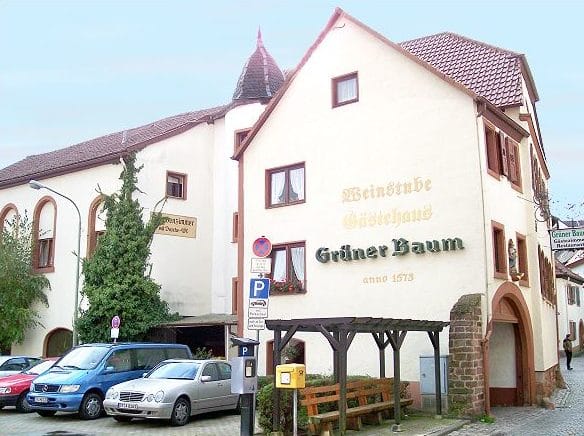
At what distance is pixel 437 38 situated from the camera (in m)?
26.3

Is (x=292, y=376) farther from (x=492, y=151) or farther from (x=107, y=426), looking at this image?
(x=492, y=151)

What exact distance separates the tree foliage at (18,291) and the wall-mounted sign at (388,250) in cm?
1659

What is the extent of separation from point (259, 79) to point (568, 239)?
1599 centimetres

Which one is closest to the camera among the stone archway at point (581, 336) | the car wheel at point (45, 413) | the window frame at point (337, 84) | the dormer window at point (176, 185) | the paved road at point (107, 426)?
the paved road at point (107, 426)

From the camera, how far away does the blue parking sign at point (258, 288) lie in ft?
42.3

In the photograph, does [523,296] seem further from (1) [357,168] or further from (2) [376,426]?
(2) [376,426]

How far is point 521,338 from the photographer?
69.8 ft

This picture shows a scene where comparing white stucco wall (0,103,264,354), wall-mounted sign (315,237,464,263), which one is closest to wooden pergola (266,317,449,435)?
wall-mounted sign (315,237,464,263)

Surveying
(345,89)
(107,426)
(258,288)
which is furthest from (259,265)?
(345,89)

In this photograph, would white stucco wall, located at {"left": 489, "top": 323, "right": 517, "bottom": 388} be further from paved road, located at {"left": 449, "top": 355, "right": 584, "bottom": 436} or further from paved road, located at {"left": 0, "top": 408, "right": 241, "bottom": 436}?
paved road, located at {"left": 0, "top": 408, "right": 241, "bottom": 436}

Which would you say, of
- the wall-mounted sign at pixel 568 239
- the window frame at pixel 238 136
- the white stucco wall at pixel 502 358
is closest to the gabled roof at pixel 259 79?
the window frame at pixel 238 136

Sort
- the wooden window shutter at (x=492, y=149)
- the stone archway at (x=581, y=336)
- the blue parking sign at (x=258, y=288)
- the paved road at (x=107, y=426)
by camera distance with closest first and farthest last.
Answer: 1. the blue parking sign at (x=258, y=288)
2. the paved road at (x=107, y=426)
3. the wooden window shutter at (x=492, y=149)
4. the stone archway at (x=581, y=336)

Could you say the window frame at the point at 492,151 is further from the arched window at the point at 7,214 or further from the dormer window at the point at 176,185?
the arched window at the point at 7,214

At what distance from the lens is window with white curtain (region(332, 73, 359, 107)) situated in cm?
2217
